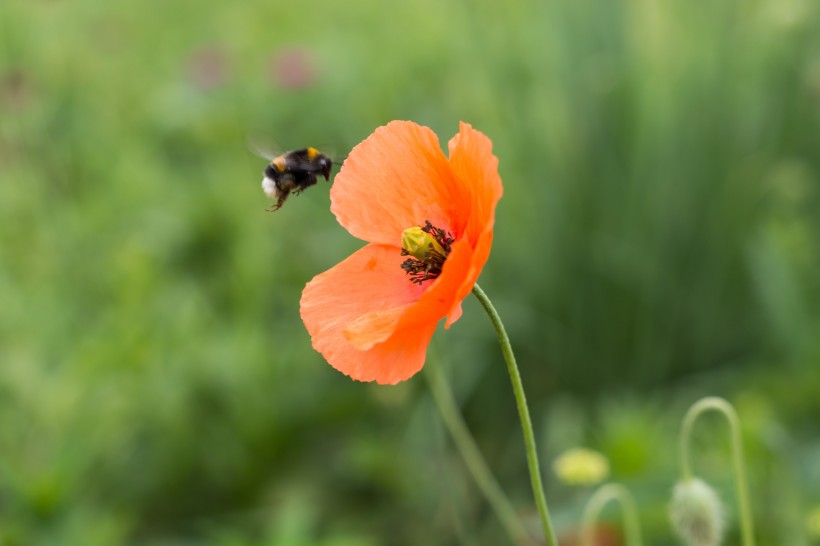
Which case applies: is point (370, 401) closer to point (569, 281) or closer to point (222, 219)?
point (569, 281)

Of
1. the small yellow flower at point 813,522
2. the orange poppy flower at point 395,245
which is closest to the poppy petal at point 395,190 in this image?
the orange poppy flower at point 395,245

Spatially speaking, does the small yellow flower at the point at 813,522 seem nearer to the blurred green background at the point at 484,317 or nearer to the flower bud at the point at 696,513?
the blurred green background at the point at 484,317

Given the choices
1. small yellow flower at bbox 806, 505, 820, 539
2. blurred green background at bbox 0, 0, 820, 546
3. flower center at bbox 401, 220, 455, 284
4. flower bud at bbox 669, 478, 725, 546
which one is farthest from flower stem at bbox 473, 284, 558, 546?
blurred green background at bbox 0, 0, 820, 546

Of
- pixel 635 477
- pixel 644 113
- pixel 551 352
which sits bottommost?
pixel 551 352

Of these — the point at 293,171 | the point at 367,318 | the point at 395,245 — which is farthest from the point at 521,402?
the point at 293,171

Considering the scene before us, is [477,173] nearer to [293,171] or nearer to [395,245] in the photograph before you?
[395,245]

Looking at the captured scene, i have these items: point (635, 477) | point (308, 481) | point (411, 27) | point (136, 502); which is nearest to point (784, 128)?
point (635, 477)

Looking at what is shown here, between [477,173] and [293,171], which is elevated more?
[477,173]
